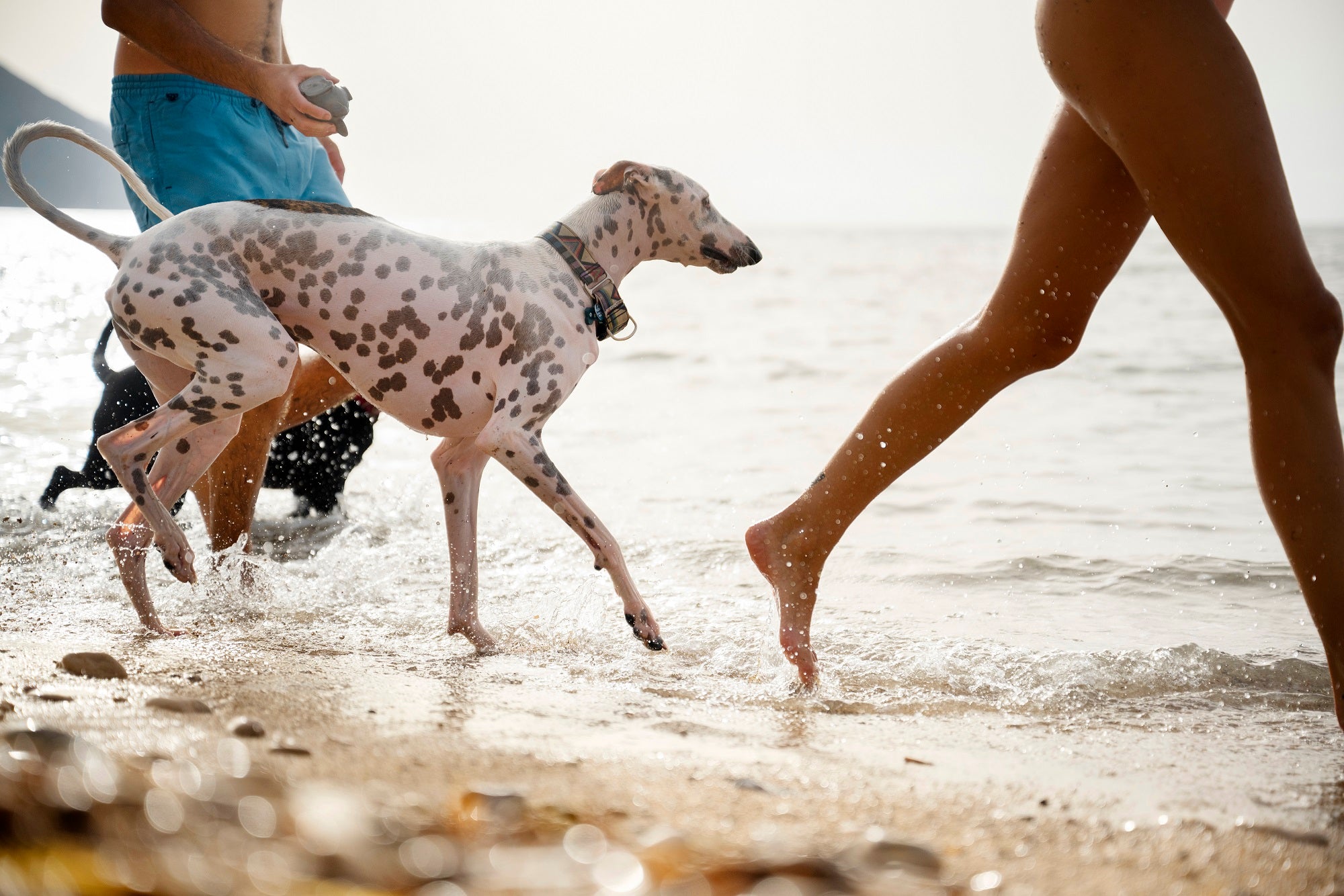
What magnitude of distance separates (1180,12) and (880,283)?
19.7 m

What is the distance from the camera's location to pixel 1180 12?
7.84 ft

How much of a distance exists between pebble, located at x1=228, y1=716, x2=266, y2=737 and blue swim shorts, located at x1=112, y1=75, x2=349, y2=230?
2124 mm

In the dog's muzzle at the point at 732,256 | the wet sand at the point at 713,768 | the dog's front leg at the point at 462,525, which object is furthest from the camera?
the dog's muzzle at the point at 732,256

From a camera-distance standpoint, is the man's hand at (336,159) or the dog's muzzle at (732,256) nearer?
the dog's muzzle at (732,256)

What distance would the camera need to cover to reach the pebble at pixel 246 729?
1972 millimetres

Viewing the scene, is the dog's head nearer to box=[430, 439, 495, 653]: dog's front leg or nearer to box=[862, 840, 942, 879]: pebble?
box=[430, 439, 495, 653]: dog's front leg

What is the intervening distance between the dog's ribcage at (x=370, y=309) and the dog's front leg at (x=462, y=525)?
0.32ft

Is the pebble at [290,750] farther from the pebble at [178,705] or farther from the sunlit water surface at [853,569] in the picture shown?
the sunlit water surface at [853,569]

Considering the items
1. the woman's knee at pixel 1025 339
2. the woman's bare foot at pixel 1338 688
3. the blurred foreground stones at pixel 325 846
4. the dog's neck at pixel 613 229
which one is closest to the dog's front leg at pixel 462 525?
the dog's neck at pixel 613 229

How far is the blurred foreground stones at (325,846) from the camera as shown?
1294mm

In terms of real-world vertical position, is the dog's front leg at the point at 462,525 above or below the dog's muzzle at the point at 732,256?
below

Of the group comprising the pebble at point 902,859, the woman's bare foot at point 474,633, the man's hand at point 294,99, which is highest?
the man's hand at point 294,99

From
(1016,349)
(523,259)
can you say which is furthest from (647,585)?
(1016,349)

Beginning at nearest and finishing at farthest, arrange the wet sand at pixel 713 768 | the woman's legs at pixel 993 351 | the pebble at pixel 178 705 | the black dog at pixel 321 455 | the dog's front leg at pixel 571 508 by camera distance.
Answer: the wet sand at pixel 713 768 → the pebble at pixel 178 705 → the woman's legs at pixel 993 351 → the dog's front leg at pixel 571 508 → the black dog at pixel 321 455
